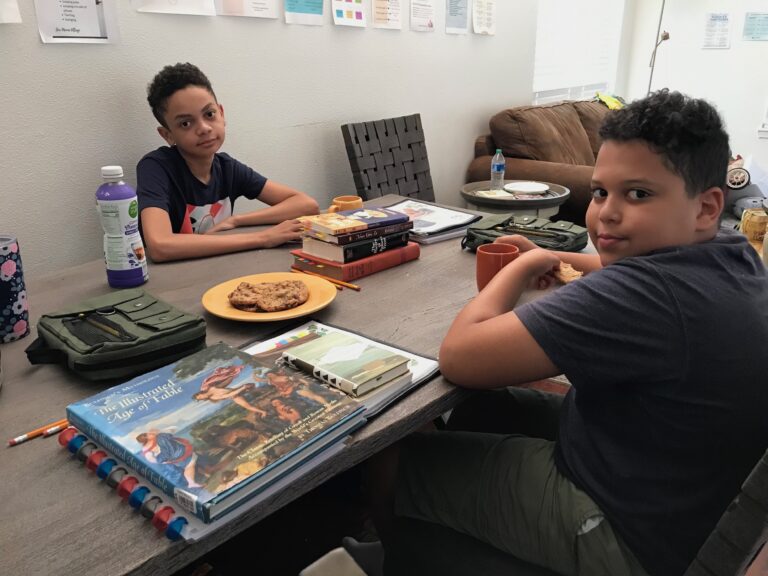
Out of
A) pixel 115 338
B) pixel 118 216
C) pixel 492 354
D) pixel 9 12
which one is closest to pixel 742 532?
pixel 492 354

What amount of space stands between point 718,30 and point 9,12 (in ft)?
16.3

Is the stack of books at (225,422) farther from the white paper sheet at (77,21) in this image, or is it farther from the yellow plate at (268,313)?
the white paper sheet at (77,21)

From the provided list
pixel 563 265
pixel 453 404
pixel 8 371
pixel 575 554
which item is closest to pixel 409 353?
pixel 453 404

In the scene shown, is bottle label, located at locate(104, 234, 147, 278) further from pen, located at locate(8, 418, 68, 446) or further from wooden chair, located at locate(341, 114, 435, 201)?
wooden chair, located at locate(341, 114, 435, 201)

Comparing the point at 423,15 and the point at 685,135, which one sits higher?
the point at 423,15

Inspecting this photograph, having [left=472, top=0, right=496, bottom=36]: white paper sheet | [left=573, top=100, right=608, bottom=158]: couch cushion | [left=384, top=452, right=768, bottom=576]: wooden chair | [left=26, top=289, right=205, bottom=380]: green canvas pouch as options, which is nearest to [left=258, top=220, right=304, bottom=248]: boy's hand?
[left=26, top=289, right=205, bottom=380]: green canvas pouch

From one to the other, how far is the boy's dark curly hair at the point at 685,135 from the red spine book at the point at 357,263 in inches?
24.5

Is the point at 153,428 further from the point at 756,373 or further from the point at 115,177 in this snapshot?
the point at 756,373

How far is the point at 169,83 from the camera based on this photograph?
178cm

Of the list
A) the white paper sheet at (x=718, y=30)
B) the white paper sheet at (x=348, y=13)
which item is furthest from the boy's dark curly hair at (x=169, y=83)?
the white paper sheet at (x=718, y=30)

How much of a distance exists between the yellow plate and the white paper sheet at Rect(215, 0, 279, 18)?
3.86 ft

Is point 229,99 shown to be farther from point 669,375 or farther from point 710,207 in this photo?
point 669,375

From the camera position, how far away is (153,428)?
0.74m

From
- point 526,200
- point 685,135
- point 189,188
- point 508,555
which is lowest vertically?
point 508,555
